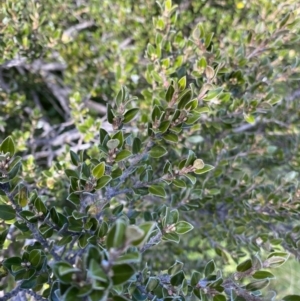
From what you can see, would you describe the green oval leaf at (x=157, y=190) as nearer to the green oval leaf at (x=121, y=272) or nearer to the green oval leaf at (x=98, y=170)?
the green oval leaf at (x=98, y=170)

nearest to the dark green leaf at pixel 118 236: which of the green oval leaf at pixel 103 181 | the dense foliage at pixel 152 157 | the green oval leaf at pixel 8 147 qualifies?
the dense foliage at pixel 152 157

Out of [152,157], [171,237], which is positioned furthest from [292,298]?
[152,157]

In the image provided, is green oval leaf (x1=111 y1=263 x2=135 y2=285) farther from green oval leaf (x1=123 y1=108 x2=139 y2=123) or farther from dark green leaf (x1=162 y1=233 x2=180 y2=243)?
green oval leaf (x1=123 y1=108 x2=139 y2=123)

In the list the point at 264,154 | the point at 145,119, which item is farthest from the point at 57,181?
the point at 264,154

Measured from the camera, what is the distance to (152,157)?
47.6 inches

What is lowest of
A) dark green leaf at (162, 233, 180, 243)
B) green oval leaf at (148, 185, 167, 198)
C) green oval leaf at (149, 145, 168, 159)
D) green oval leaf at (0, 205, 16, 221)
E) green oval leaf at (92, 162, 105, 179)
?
dark green leaf at (162, 233, 180, 243)

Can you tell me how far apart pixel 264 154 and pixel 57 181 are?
2.98 ft

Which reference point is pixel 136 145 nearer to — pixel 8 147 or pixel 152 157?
pixel 152 157

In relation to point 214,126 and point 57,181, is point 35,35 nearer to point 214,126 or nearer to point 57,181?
point 57,181

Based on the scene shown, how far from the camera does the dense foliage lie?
93 centimetres

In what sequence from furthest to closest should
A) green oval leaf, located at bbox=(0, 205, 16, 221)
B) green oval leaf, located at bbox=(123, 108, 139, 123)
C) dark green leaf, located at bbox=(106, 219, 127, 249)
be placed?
green oval leaf, located at bbox=(123, 108, 139, 123) < green oval leaf, located at bbox=(0, 205, 16, 221) < dark green leaf, located at bbox=(106, 219, 127, 249)

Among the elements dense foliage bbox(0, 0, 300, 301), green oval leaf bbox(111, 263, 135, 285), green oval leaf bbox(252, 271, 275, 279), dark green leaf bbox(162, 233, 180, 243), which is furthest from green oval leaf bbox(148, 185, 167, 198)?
green oval leaf bbox(111, 263, 135, 285)

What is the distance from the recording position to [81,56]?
2148 mm

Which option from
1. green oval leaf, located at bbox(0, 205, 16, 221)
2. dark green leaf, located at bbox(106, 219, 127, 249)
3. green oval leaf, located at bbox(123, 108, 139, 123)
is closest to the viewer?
dark green leaf, located at bbox(106, 219, 127, 249)
